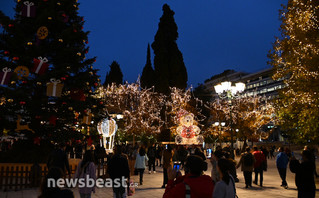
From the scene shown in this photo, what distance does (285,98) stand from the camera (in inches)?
615

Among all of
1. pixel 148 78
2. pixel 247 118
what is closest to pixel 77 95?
pixel 247 118

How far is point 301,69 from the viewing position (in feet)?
48.2

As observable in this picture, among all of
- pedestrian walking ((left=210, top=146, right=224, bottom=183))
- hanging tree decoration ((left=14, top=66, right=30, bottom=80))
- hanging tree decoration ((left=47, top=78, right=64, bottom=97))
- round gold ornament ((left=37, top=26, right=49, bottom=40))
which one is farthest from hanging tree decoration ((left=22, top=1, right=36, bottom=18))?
pedestrian walking ((left=210, top=146, right=224, bottom=183))

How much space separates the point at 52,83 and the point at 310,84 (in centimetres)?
1349

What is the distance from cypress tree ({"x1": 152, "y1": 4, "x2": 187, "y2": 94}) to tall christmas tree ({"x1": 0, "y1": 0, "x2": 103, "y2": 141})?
1284 inches

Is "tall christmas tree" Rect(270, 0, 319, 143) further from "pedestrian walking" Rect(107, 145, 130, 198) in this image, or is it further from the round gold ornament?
the round gold ornament

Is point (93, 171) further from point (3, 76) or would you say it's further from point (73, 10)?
point (73, 10)

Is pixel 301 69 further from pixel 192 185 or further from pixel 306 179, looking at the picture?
pixel 192 185

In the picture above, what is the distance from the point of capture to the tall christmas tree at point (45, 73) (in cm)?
1422

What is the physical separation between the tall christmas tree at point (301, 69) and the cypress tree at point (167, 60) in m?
33.1

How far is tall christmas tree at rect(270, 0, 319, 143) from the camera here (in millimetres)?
14062

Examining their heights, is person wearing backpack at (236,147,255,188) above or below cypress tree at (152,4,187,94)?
below

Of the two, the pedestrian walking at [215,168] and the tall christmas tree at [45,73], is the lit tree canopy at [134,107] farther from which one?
the pedestrian walking at [215,168]

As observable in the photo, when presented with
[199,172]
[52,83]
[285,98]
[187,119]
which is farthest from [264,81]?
[199,172]
